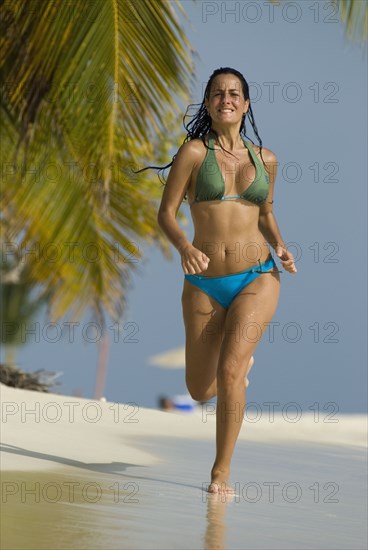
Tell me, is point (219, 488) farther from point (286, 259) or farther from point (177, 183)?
point (177, 183)

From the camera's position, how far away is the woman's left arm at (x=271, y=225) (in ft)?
18.5

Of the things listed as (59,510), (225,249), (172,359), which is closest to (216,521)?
(59,510)

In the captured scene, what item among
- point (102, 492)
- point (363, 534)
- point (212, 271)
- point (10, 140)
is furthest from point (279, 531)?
point (10, 140)

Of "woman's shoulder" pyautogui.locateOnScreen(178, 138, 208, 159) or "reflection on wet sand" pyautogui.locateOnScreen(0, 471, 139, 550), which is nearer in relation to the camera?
"reflection on wet sand" pyautogui.locateOnScreen(0, 471, 139, 550)

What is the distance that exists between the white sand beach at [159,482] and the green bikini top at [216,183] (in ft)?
4.65

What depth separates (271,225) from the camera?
5.75 m

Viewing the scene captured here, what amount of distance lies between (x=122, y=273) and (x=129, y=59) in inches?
125

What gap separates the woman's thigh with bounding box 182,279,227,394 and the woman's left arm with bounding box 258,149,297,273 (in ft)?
1.33

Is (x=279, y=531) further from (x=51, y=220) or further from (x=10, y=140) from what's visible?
(x=10, y=140)

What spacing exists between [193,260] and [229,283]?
1.35 ft

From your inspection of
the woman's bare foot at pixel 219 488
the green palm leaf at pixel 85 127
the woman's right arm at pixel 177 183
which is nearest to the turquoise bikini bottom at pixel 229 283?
the woman's right arm at pixel 177 183

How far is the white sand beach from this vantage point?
14.0ft

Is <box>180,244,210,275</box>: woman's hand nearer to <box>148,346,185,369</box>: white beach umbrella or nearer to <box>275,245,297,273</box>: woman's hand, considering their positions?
<box>275,245,297,273</box>: woman's hand

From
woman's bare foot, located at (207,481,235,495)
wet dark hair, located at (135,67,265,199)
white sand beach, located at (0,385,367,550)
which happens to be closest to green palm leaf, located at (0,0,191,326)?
white sand beach, located at (0,385,367,550)
